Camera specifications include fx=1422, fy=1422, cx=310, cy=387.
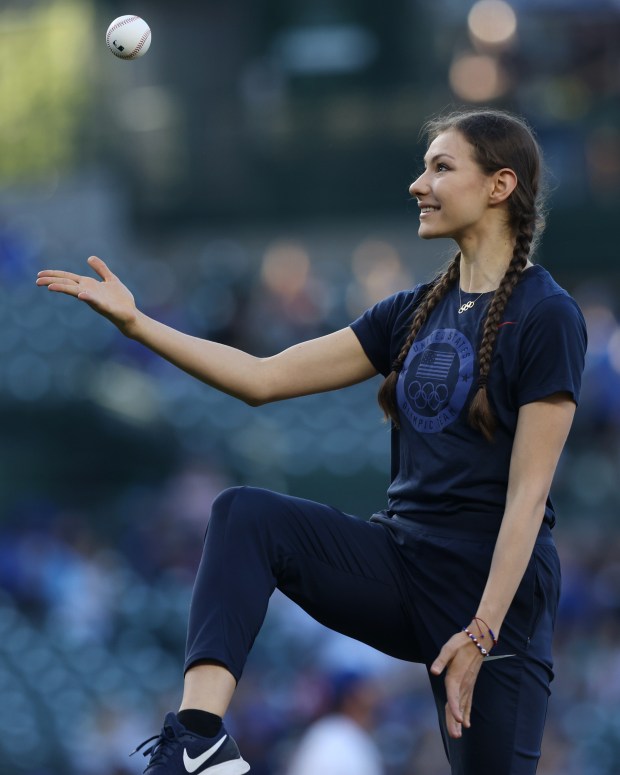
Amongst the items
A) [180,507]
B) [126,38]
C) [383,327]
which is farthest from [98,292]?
[180,507]

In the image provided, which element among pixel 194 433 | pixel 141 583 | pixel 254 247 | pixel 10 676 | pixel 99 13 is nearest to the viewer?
pixel 10 676

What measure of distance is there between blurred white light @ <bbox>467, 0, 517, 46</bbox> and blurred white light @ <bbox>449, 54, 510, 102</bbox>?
24 centimetres

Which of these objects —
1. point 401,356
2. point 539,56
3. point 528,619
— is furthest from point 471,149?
point 539,56

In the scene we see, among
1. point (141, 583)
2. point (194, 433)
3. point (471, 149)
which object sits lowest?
point (471, 149)

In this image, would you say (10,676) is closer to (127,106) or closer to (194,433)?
(194,433)

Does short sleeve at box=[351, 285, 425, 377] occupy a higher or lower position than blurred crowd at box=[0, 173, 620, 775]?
lower

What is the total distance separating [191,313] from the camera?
12008mm

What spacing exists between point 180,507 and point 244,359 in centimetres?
646

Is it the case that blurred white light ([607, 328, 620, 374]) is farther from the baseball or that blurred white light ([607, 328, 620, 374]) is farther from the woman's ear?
the woman's ear

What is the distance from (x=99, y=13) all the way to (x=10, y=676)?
10709mm

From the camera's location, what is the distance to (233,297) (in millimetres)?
11906

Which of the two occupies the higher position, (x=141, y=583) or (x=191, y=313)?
(x=191, y=313)

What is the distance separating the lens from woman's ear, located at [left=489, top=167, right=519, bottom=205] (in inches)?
148

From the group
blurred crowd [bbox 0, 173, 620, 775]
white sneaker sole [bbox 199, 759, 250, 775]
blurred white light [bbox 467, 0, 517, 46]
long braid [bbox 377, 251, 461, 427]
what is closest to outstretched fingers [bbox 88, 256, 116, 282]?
long braid [bbox 377, 251, 461, 427]
